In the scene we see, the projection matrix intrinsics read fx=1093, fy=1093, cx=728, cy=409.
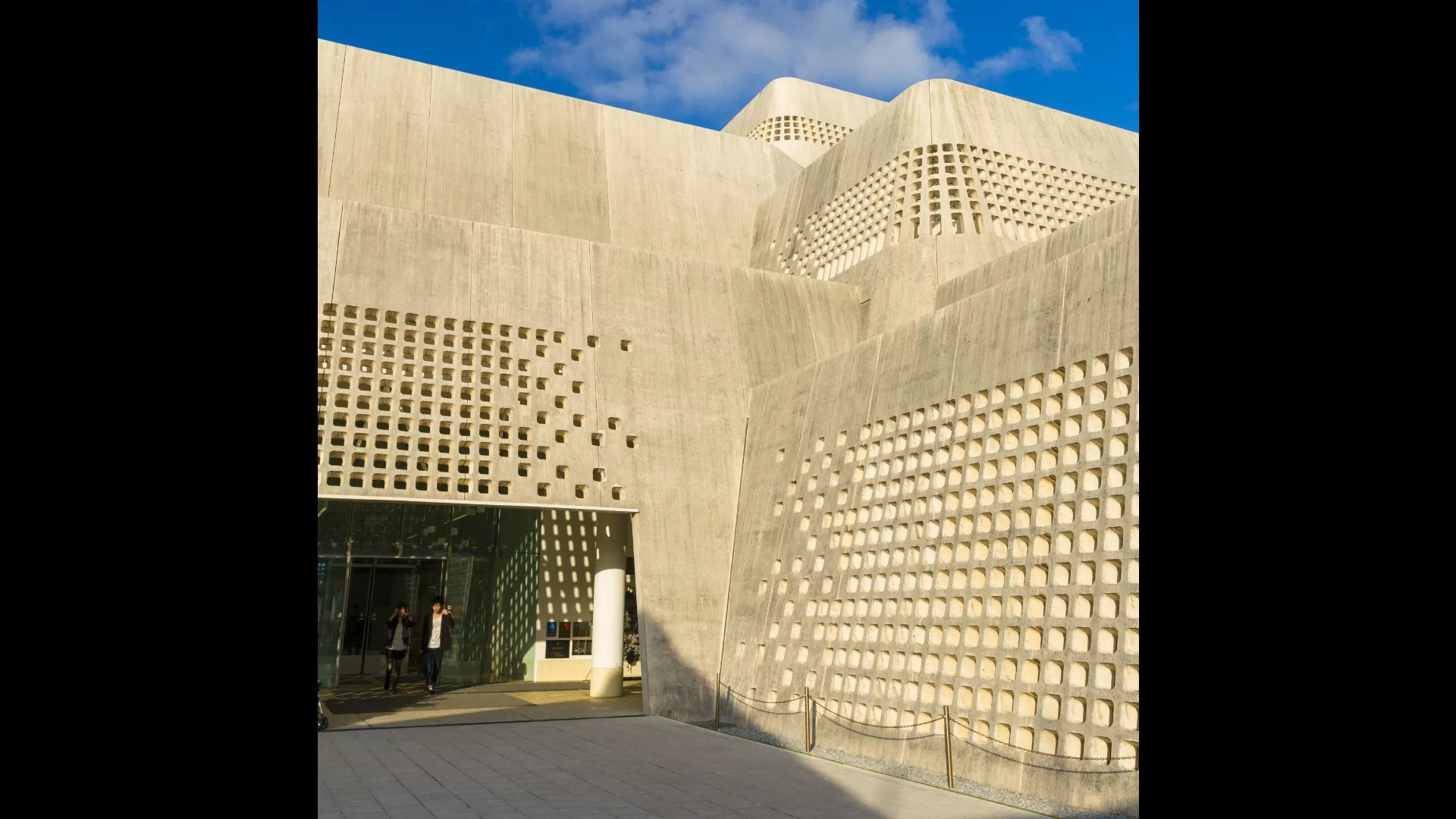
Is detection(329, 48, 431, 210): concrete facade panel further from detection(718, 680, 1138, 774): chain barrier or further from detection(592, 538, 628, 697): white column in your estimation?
detection(718, 680, 1138, 774): chain barrier

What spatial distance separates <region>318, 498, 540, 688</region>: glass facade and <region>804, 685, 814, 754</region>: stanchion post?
7040mm

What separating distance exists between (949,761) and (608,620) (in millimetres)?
6554

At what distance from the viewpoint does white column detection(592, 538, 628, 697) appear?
43.5 ft

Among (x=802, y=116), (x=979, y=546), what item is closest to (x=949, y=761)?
(x=979, y=546)

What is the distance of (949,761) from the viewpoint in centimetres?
746

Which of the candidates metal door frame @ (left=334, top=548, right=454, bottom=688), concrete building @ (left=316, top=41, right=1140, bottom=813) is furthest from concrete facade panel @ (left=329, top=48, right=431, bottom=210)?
metal door frame @ (left=334, top=548, right=454, bottom=688)

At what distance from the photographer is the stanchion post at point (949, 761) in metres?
7.41

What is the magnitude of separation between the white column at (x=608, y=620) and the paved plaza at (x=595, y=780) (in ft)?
10.1

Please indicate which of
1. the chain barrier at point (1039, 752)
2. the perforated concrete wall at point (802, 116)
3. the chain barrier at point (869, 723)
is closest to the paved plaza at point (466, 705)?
the chain barrier at point (869, 723)

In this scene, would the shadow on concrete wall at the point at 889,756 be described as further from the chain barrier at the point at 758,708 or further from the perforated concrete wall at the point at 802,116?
the perforated concrete wall at the point at 802,116

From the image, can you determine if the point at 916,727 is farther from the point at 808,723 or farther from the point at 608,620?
the point at 608,620
